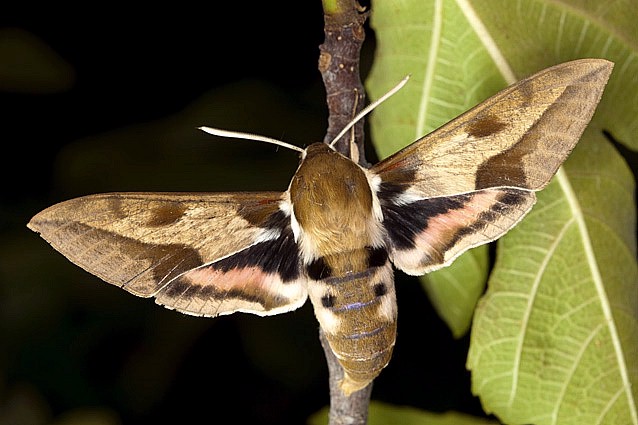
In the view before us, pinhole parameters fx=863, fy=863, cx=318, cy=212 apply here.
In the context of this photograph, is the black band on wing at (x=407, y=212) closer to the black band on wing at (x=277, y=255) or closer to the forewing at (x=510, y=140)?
the forewing at (x=510, y=140)

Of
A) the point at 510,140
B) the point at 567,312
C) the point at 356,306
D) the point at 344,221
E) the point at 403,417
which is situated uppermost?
the point at 510,140

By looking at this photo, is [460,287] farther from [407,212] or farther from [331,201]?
[331,201]

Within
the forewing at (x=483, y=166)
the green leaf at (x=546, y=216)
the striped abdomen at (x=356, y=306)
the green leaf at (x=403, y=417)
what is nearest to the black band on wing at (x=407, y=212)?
the forewing at (x=483, y=166)

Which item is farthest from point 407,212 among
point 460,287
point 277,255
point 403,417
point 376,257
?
point 403,417

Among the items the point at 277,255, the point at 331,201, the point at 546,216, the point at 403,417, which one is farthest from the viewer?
the point at 403,417

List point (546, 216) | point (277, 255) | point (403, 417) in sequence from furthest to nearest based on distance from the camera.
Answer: point (403, 417)
point (546, 216)
point (277, 255)

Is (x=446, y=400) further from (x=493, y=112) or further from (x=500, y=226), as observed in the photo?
(x=493, y=112)

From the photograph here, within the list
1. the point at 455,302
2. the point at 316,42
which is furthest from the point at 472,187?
the point at 316,42
